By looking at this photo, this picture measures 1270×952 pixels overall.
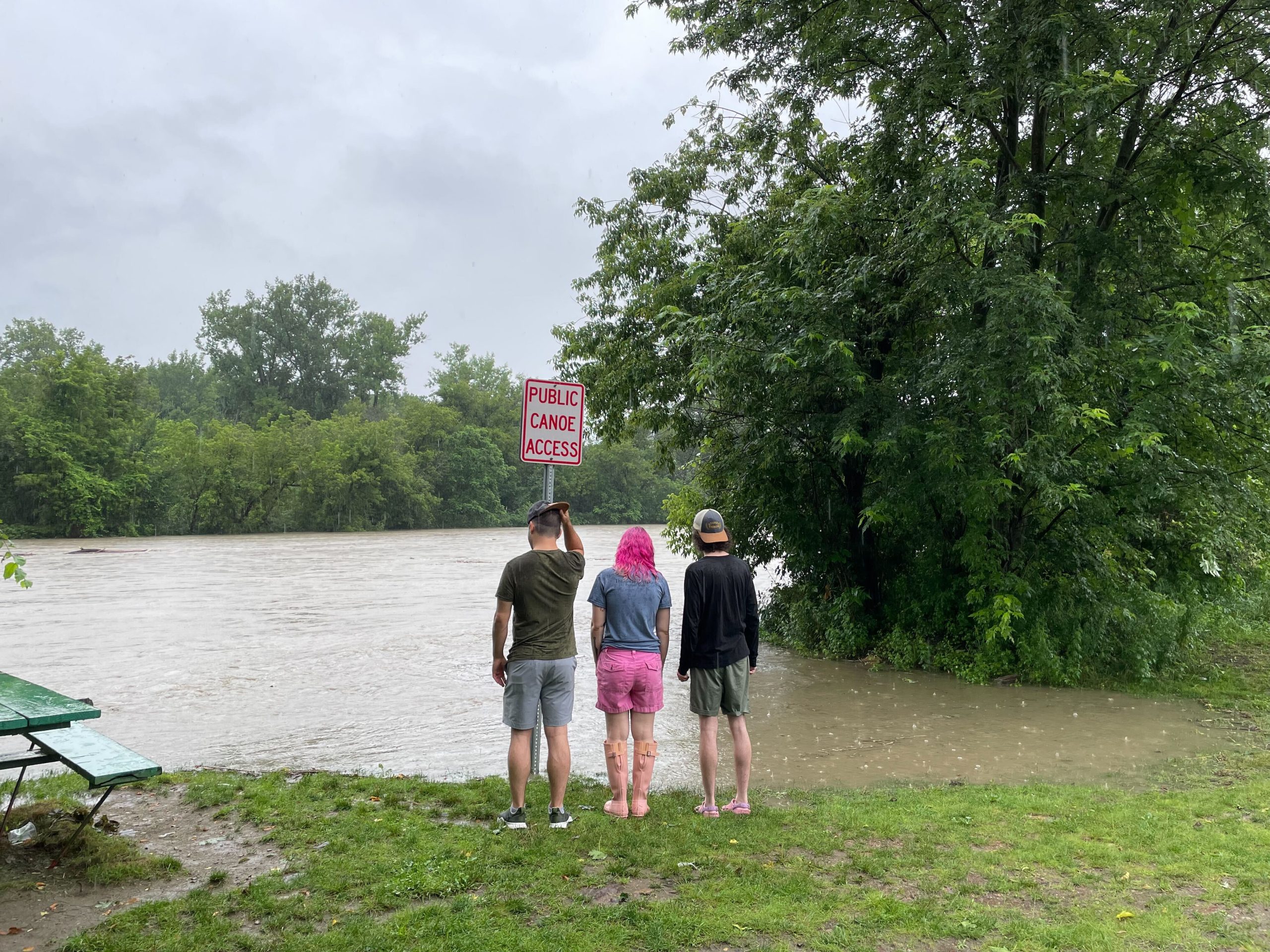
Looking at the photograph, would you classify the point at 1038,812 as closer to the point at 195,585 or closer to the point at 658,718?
the point at 658,718

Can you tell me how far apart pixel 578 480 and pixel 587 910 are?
268 feet

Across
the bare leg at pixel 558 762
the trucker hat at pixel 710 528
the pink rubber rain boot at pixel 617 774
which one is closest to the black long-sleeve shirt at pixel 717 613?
the trucker hat at pixel 710 528

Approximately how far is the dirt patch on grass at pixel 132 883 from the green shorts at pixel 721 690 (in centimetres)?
263

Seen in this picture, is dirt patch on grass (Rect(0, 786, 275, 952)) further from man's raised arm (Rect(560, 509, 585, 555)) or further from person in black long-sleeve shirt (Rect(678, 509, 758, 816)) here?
person in black long-sleeve shirt (Rect(678, 509, 758, 816))

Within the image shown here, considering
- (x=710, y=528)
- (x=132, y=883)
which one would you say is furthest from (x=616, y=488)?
(x=132, y=883)

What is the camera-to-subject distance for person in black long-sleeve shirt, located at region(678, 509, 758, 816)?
614 cm

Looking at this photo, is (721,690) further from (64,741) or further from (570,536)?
(64,741)

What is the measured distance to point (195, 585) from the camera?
25.9 metres

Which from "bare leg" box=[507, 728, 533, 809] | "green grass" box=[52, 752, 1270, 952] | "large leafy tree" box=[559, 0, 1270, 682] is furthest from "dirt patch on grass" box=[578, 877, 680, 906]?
"large leafy tree" box=[559, 0, 1270, 682]

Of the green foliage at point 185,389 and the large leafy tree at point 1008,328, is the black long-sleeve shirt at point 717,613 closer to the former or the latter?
→ the large leafy tree at point 1008,328

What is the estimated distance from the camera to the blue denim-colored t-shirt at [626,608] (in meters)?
6.02

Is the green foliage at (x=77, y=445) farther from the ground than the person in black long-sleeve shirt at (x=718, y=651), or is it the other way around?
the green foliage at (x=77, y=445)

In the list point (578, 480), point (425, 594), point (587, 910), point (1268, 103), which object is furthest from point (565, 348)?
point (578, 480)

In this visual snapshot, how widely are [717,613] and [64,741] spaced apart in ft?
13.0
